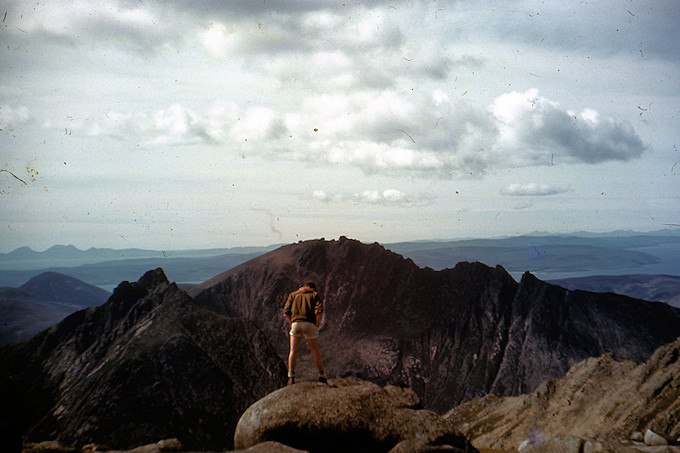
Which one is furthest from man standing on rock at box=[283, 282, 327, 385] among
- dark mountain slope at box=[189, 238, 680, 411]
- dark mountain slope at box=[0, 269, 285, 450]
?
dark mountain slope at box=[189, 238, 680, 411]

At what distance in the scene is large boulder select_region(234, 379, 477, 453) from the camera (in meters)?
11.6

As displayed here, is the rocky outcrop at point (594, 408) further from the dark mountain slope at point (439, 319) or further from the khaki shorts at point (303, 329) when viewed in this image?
the dark mountain slope at point (439, 319)

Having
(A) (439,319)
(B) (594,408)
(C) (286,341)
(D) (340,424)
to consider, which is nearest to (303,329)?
(D) (340,424)

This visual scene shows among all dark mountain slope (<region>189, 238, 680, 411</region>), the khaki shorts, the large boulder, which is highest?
the khaki shorts

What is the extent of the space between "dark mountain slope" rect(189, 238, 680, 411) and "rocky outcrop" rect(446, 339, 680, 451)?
32.1 m

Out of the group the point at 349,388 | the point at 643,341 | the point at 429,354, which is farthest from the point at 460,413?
the point at 349,388

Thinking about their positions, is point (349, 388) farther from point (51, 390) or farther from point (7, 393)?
point (51, 390)

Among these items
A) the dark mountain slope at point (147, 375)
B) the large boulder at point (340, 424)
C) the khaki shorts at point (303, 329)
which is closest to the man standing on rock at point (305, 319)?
the khaki shorts at point (303, 329)

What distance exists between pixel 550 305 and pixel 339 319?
47.5 meters

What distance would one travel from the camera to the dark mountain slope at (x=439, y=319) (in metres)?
91.6

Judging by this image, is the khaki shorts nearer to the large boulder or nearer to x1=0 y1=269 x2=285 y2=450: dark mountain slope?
the large boulder

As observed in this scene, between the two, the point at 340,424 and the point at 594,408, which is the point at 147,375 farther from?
the point at 340,424

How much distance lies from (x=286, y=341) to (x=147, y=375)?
49.6 meters

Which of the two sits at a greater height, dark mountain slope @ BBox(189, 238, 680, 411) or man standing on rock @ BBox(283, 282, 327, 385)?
man standing on rock @ BBox(283, 282, 327, 385)
